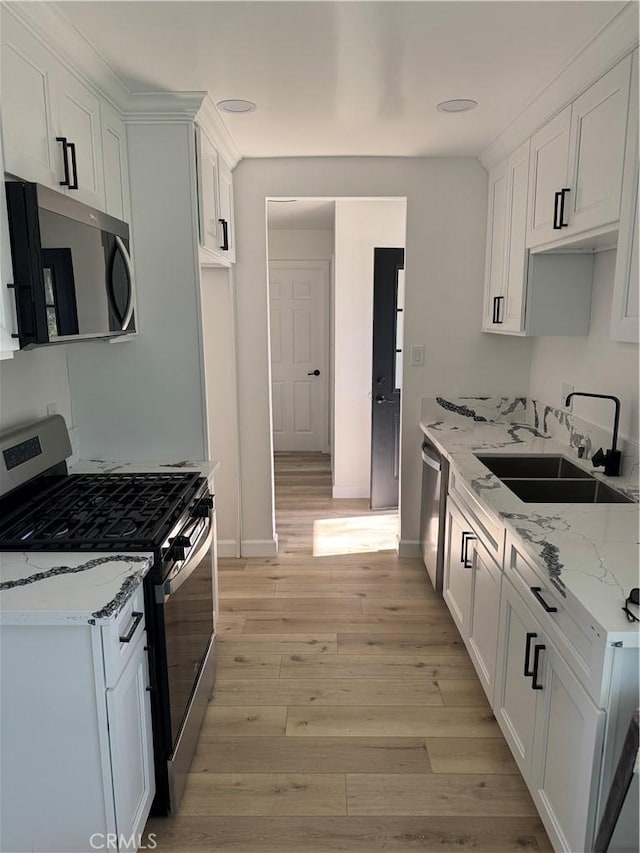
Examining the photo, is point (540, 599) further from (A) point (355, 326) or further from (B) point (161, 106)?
(A) point (355, 326)

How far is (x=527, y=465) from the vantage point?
275 cm

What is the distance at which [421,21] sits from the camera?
69.0 inches

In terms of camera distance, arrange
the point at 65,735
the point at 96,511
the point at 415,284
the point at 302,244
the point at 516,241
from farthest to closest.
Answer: the point at 302,244, the point at 415,284, the point at 516,241, the point at 96,511, the point at 65,735

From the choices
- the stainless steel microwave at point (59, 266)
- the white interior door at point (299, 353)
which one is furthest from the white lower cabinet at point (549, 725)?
the white interior door at point (299, 353)

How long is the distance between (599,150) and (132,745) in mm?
2364

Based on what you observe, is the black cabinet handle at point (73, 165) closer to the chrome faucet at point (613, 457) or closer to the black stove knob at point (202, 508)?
the black stove knob at point (202, 508)

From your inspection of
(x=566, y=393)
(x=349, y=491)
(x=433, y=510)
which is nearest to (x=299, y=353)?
(x=349, y=491)

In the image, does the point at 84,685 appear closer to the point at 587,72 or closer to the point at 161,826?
the point at 161,826

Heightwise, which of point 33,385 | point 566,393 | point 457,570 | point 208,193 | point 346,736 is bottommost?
point 346,736

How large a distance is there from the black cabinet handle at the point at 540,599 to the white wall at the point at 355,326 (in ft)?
11.0

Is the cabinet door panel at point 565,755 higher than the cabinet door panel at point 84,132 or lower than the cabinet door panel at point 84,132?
lower

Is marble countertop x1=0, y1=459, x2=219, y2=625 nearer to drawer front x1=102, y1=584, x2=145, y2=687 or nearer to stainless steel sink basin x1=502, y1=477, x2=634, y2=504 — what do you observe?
drawer front x1=102, y1=584, x2=145, y2=687

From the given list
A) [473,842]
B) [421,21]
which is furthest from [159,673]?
[421,21]

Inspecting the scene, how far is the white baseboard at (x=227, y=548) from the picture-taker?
12.4ft
